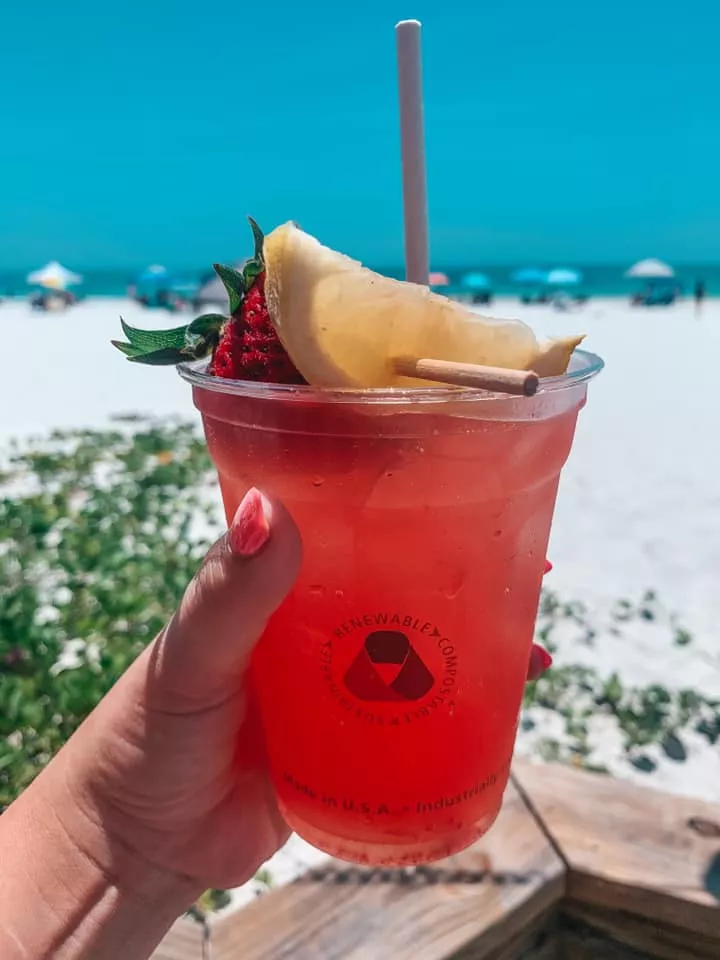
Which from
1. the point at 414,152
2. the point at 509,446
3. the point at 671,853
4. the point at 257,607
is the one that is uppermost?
the point at 414,152

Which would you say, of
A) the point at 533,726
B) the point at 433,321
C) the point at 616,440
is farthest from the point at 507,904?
the point at 616,440

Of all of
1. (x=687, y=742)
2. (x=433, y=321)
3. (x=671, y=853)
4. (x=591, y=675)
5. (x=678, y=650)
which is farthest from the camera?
(x=678, y=650)

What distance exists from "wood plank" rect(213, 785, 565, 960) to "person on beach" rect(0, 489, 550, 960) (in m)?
0.12

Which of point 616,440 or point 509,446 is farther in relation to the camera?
point 616,440

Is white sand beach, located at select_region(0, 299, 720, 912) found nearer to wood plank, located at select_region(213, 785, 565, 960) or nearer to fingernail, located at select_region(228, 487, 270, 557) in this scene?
wood plank, located at select_region(213, 785, 565, 960)

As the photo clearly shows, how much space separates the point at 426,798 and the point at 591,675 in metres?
2.46

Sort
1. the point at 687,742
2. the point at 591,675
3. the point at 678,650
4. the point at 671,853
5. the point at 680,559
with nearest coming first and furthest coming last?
the point at 671,853 → the point at 687,742 → the point at 591,675 → the point at 678,650 → the point at 680,559

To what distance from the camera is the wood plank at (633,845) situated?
157 centimetres

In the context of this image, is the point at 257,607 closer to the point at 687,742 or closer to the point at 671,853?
the point at 671,853

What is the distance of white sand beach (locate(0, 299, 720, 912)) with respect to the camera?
11.8ft

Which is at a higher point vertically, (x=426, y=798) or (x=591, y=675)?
(x=426, y=798)

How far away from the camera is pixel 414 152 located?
1.26 m

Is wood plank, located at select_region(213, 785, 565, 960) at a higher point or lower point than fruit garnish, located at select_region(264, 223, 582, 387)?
lower

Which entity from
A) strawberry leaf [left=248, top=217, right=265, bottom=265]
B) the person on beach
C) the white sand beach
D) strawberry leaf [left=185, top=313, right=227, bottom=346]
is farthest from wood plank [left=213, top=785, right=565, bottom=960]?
strawberry leaf [left=248, top=217, right=265, bottom=265]
